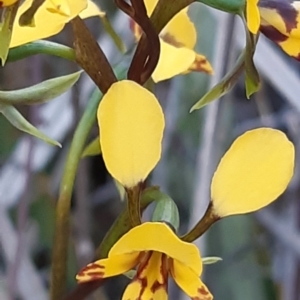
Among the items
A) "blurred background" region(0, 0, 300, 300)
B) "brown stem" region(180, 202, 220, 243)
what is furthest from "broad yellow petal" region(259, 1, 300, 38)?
"blurred background" region(0, 0, 300, 300)

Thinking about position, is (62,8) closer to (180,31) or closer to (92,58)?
(92,58)

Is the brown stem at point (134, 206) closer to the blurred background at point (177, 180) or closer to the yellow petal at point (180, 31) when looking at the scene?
the yellow petal at point (180, 31)

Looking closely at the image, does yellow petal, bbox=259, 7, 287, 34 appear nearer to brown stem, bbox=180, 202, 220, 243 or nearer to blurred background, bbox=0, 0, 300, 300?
brown stem, bbox=180, 202, 220, 243

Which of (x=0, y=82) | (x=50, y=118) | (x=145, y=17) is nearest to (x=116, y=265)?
(x=145, y=17)

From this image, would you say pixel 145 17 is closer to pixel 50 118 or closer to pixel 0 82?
pixel 50 118

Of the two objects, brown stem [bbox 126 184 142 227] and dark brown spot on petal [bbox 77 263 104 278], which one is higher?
brown stem [bbox 126 184 142 227]

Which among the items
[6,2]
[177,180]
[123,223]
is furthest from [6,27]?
[177,180]

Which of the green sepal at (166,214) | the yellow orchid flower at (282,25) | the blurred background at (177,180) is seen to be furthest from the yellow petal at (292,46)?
the blurred background at (177,180)
